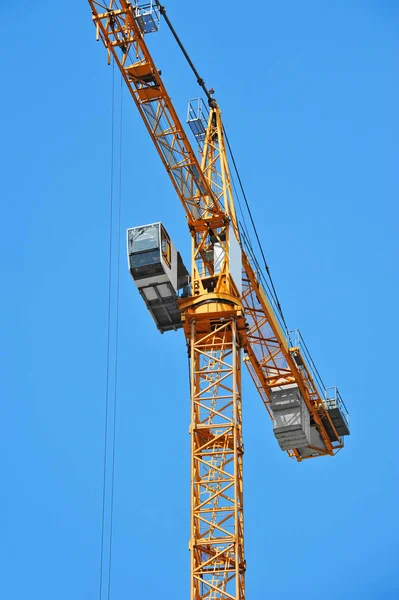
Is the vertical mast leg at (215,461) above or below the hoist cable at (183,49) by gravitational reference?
below

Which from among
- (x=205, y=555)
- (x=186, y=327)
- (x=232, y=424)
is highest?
(x=186, y=327)

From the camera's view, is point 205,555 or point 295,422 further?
point 295,422

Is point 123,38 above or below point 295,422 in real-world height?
above

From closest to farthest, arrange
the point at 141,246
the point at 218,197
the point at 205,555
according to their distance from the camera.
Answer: the point at 205,555, the point at 141,246, the point at 218,197

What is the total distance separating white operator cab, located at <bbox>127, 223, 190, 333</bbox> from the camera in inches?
2111

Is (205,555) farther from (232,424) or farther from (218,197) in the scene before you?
(218,197)

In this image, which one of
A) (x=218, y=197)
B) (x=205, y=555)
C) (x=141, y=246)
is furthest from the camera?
(x=218, y=197)

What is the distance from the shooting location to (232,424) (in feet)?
171

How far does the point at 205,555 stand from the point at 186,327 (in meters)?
8.43

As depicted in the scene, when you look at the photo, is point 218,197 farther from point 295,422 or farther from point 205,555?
point 205,555

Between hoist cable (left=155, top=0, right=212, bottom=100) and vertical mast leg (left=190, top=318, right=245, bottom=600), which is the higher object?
hoist cable (left=155, top=0, right=212, bottom=100)

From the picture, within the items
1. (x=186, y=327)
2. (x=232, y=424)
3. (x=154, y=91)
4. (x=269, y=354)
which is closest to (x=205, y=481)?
(x=232, y=424)

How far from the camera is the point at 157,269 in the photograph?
53656 mm

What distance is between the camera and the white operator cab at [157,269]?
176 feet
